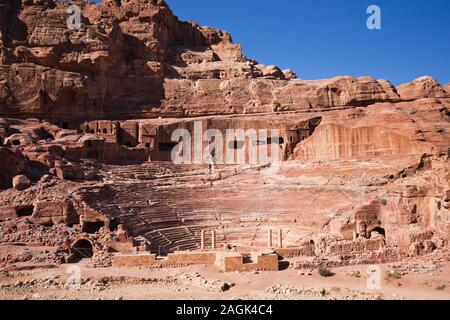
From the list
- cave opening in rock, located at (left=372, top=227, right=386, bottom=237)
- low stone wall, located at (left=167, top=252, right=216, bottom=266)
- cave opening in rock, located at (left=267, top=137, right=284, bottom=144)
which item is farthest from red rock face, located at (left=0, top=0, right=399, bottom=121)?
low stone wall, located at (left=167, top=252, right=216, bottom=266)

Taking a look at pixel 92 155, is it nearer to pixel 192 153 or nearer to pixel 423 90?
pixel 192 153

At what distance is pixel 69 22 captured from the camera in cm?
4022

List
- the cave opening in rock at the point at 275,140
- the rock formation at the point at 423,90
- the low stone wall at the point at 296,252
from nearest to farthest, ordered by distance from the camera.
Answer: the low stone wall at the point at 296,252, the cave opening in rock at the point at 275,140, the rock formation at the point at 423,90

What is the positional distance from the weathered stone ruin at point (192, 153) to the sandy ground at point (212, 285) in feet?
4.09

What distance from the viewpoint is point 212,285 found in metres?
17.9

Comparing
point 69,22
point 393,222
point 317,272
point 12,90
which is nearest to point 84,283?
point 317,272

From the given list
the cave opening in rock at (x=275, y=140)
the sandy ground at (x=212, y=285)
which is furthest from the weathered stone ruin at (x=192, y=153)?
the sandy ground at (x=212, y=285)

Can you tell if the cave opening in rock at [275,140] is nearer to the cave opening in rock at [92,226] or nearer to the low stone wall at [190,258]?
the low stone wall at [190,258]

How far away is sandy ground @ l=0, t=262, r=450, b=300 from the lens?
54.7ft

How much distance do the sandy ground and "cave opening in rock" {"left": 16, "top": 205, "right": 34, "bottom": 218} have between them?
562cm

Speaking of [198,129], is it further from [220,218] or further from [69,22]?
[69,22]

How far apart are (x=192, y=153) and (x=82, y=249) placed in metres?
17.0

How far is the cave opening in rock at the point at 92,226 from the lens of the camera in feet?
77.9

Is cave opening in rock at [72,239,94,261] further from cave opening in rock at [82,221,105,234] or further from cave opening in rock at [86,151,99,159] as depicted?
cave opening in rock at [86,151,99,159]
